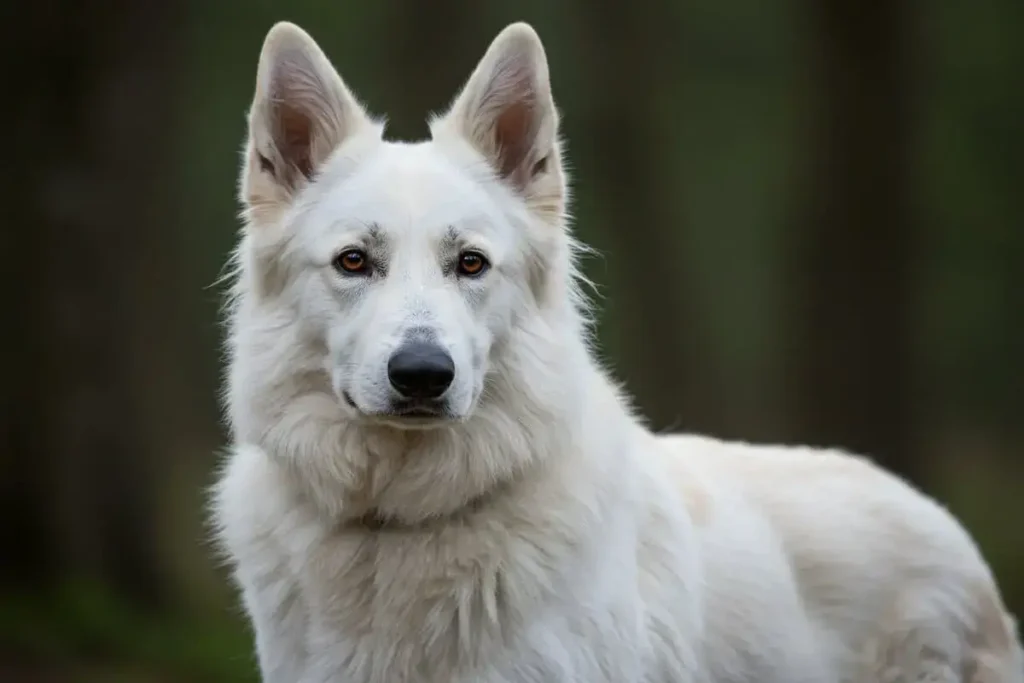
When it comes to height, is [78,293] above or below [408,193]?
below

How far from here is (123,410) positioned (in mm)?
8711

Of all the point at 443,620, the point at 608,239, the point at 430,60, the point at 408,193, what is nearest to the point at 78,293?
the point at 430,60

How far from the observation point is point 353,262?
3664 millimetres

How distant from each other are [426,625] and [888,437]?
700 cm

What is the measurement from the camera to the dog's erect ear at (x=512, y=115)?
3.84 metres

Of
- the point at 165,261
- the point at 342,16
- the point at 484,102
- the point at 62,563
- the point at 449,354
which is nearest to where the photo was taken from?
the point at 449,354

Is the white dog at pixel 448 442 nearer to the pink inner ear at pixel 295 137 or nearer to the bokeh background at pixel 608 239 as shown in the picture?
the pink inner ear at pixel 295 137

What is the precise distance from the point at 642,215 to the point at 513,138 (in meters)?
7.05

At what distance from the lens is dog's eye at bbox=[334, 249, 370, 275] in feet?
12.0

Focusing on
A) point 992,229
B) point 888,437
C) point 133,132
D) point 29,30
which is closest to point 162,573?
point 133,132

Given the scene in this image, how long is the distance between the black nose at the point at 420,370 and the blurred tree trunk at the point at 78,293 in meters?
5.83

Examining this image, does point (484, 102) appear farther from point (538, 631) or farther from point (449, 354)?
point (538, 631)

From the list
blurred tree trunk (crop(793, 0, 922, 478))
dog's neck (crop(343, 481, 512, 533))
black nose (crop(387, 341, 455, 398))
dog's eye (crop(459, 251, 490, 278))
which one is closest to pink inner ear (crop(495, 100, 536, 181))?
dog's eye (crop(459, 251, 490, 278))

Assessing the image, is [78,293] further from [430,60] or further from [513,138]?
[513,138]
